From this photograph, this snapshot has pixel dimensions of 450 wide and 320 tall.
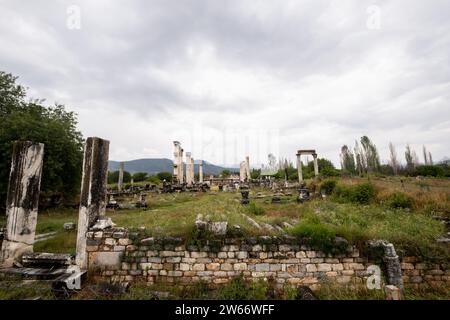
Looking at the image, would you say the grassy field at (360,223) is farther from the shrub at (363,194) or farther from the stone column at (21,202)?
the stone column at (21,202)

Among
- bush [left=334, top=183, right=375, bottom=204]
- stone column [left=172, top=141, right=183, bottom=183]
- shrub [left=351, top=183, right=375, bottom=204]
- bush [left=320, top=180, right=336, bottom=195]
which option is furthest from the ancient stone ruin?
shrub [left=351, top=183, right=375, bottom=204]

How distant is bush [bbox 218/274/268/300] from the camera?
4.49 m

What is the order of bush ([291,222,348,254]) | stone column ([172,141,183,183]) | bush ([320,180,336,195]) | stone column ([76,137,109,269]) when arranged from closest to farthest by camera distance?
1. bush ([291,222,348,254])
2. stone column ([76,137,109,269])
3. bush ([320,180,336,195])
4. stone column ([172,141,183,183])

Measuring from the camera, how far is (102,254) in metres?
5.28

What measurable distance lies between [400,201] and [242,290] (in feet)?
33.2

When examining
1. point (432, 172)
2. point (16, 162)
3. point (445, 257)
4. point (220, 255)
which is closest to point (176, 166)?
point (16, 162)

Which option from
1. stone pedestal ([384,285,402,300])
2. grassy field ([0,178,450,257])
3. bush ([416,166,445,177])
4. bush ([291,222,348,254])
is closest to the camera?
stone pedestal ([384,285,402,300])

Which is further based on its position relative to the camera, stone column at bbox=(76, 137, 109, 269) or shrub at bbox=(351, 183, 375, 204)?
shrub at bbox=(351, 183, 375, 204)

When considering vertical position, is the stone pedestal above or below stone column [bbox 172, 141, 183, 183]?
below

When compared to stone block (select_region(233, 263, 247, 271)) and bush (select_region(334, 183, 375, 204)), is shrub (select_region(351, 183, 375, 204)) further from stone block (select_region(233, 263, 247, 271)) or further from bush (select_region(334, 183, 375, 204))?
stone block (select_region(233, 263, 247, 271))

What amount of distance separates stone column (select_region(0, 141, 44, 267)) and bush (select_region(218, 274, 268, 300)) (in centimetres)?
568

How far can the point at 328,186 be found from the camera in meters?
16.2

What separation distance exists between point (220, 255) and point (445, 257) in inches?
196
